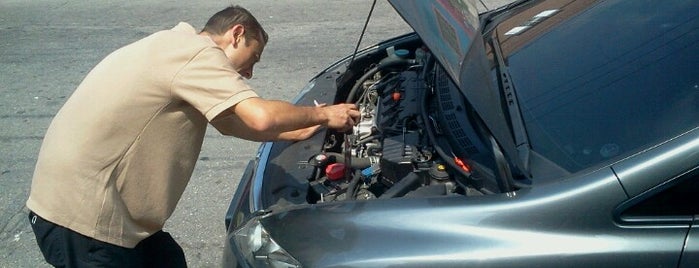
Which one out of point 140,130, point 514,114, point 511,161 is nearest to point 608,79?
point 514,114

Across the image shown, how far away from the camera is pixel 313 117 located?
2820mm

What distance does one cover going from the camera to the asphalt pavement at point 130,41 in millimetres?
4449

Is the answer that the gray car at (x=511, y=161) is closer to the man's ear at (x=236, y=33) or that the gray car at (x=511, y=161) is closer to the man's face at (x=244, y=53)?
the man's face at (x=244, y=53)

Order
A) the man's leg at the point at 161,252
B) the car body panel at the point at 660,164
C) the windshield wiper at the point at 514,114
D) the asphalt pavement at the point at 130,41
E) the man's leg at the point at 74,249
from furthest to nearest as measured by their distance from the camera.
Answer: the asphalt pavement at the point at 130,41, the man's leg at the point at 161,252, the man's leg at the point at 74,249, the windshield wiper at the point at 514,114, the car body panel at the point at 660,164

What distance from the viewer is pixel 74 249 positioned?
9.14 ft

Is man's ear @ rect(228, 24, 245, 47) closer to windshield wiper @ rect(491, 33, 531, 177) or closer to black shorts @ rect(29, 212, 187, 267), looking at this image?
black shorts @ rect(29, 212, 187, 267)

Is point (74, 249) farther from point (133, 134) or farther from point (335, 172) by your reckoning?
point (335, 172)

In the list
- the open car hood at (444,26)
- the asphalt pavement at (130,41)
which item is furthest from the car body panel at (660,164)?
the asphalt pavement at (130,41)

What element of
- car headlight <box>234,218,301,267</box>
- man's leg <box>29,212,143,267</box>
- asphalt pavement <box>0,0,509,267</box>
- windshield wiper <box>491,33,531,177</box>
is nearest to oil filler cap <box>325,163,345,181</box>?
car headlight <box>234,218,301,267</box>

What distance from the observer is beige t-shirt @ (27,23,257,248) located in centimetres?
253

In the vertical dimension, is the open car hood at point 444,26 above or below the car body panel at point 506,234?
above

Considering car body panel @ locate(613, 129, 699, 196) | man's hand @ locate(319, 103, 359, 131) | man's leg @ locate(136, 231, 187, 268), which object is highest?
car body panel @ locate(613, 129, 699, 196)

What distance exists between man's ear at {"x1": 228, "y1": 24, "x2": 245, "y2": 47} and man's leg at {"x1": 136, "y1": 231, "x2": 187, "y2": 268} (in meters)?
0.84

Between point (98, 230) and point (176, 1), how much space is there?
8.13 m
